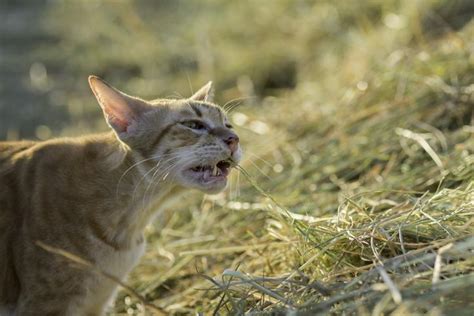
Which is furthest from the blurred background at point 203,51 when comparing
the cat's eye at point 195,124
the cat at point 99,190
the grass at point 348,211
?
the cat at point 99,190

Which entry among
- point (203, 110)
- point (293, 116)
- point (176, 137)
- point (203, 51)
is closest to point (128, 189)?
point (176, 137)

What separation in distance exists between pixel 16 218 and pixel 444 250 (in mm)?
1706

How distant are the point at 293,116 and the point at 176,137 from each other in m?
2.23

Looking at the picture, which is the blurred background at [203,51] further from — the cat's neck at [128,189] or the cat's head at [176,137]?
the cat's neck at [128,189]

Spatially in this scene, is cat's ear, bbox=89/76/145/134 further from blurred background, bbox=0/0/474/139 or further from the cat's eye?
blurred background, bbox=0/0/474/139

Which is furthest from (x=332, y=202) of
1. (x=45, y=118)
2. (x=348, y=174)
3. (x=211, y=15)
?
(x=211, y=15)

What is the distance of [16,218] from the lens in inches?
124

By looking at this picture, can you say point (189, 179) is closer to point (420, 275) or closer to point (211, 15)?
point (420, 275)

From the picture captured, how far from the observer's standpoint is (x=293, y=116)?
5336 millimetres

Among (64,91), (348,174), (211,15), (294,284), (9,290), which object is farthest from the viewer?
(211,15)

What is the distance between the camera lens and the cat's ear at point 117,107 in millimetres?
3126

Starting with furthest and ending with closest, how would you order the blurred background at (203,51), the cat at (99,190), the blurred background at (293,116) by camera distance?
the blurred background at (203,51) < the blurred background at (293,116) < the cat at (99,190)

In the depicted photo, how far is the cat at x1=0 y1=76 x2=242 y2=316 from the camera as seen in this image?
3.06 meters

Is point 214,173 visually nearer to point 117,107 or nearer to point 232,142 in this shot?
point 232,142
